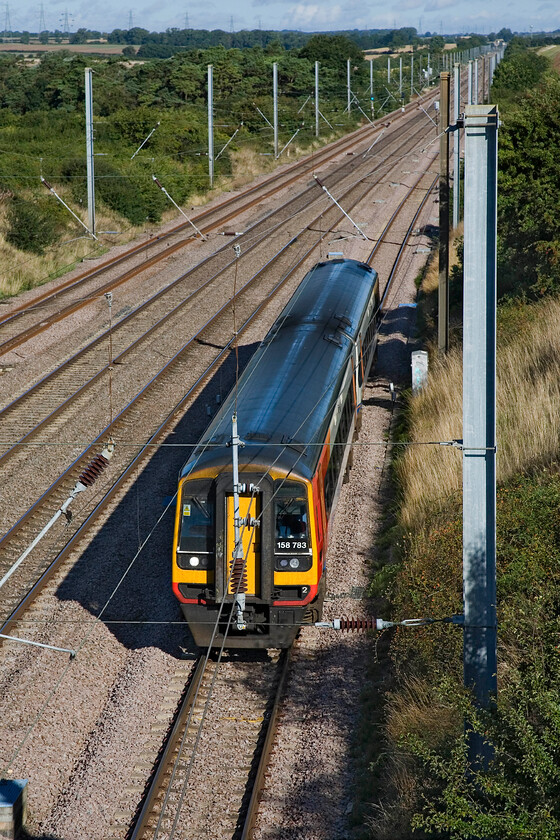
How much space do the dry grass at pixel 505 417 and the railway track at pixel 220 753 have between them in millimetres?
3864

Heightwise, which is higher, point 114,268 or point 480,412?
point 114,268

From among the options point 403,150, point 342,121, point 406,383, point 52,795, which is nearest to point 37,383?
point 406,383

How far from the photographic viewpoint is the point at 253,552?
36.2 feet

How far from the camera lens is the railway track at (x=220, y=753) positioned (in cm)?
931

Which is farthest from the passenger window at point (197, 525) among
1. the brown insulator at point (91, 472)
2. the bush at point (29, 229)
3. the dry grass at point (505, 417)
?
the bush at point (29, 229)

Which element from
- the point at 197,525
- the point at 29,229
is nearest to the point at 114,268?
the point at 29,229

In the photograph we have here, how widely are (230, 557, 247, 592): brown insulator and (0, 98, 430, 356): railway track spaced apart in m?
14.6

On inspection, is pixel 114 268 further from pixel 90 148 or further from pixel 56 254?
pixel 90 148

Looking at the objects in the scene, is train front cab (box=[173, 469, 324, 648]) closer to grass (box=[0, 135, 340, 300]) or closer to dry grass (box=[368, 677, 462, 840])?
dry grass (box=[368, 677, 462, 840])

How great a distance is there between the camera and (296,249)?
113 ft

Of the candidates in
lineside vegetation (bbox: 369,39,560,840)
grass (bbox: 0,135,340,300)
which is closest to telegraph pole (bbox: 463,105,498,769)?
lineside vegetation (bbox: 369,39,560,840)

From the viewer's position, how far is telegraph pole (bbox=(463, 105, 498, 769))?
7.41 meters

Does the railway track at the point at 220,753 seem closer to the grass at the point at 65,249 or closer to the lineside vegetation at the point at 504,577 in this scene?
the lineside vegetation at the point at 504,577

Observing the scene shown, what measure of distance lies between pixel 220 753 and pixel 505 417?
25.1ft
